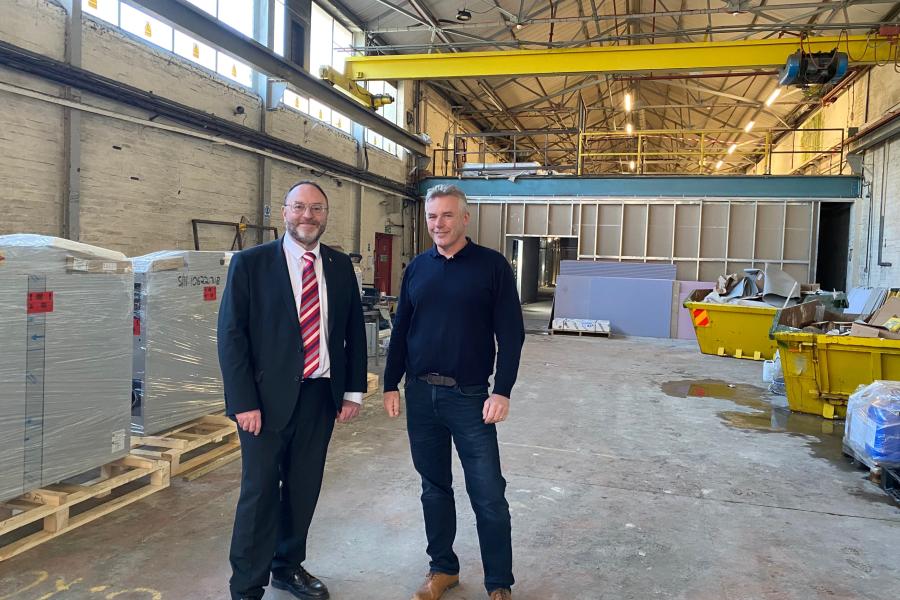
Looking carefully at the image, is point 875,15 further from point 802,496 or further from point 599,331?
point 802,496

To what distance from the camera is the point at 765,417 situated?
6.49 meters

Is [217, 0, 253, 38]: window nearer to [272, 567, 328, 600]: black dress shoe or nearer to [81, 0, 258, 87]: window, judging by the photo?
[81, 0, 258, 87]: window

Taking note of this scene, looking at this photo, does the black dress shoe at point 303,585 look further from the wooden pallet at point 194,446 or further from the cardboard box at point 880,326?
the cardboard box at point 880,326

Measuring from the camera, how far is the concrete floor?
290 centimetres

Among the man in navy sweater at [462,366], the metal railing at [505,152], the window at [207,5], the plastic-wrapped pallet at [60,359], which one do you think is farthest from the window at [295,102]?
the man in navy sweater at [462,366]

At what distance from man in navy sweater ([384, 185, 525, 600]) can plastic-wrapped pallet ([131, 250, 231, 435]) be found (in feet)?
8.13

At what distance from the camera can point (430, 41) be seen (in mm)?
14391

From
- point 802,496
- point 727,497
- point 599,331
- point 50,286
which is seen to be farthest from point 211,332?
point 599,331

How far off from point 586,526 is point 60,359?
3.35 metres

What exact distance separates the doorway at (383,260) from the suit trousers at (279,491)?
1327 cm

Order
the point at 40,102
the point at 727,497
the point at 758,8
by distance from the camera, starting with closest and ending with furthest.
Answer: the point at 727,497 < the point at 40,102 < the point at 758,8

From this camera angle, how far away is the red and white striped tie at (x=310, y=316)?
2.63 m

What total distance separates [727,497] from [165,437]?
422cm

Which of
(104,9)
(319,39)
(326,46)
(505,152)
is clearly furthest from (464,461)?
(505,152)
